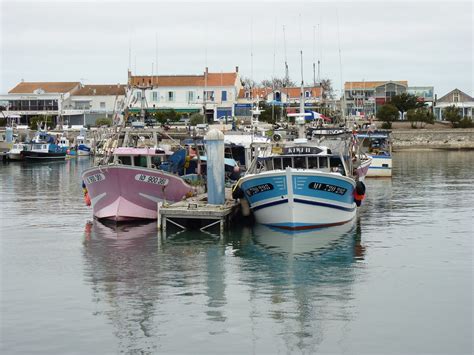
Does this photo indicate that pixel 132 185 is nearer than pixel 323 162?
No

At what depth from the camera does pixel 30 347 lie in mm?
13562

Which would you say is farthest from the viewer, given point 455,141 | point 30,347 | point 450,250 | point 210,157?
point 455,141

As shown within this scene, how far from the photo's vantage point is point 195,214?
24.5 meters

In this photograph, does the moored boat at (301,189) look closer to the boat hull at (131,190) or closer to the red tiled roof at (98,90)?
the boat hull at (131,190)

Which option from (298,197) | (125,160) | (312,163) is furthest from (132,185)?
(312,163)

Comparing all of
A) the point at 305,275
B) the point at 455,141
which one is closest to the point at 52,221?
the point at 305,275

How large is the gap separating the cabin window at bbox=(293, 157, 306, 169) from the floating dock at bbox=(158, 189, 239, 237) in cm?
245

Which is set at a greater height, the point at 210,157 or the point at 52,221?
the point at 210,157

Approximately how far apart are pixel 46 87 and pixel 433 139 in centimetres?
5332

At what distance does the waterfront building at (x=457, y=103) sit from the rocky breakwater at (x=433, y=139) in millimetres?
22989

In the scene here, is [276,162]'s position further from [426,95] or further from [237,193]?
[426,95]

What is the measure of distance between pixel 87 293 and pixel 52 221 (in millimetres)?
12205

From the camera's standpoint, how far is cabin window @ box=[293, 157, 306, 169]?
86.2 ft

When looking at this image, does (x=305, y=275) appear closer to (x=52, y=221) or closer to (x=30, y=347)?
(x=30, y=347)
